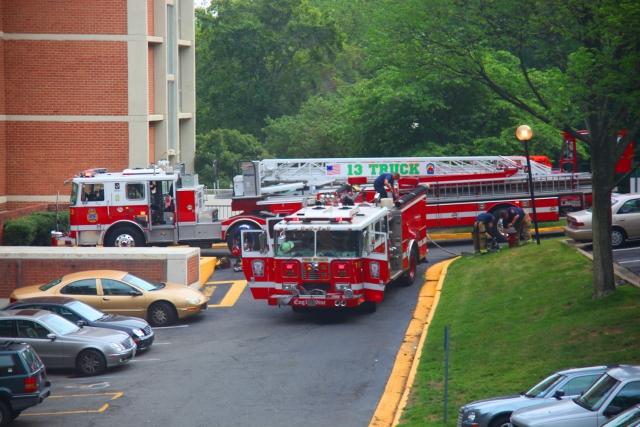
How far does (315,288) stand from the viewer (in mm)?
24500

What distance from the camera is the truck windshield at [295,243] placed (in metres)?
24.7

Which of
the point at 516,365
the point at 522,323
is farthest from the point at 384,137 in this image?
the point at 516,365

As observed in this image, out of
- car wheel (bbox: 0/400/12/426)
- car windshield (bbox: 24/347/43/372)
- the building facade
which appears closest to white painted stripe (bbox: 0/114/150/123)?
the building facade

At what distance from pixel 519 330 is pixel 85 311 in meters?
9.04

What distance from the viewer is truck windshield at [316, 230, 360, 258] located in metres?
24.5

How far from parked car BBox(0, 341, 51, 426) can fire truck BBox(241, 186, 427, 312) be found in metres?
8.23

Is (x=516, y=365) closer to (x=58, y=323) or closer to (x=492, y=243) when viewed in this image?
(x=58, y=323)

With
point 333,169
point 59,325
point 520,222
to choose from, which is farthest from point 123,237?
point 520,222

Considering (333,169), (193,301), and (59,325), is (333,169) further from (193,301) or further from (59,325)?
(59,325)

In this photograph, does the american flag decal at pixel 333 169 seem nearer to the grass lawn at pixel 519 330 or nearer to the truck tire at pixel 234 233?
the truck tire at pixel 234 233

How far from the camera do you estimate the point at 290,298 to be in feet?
80.3

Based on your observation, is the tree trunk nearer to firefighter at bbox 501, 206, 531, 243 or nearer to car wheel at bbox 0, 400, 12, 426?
firefighter at bbox 501, 206, 531, 243

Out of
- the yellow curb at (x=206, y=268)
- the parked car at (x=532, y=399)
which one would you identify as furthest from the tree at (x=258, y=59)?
the parked car at (x=532, y=399)

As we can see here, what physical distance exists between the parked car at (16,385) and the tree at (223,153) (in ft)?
119
